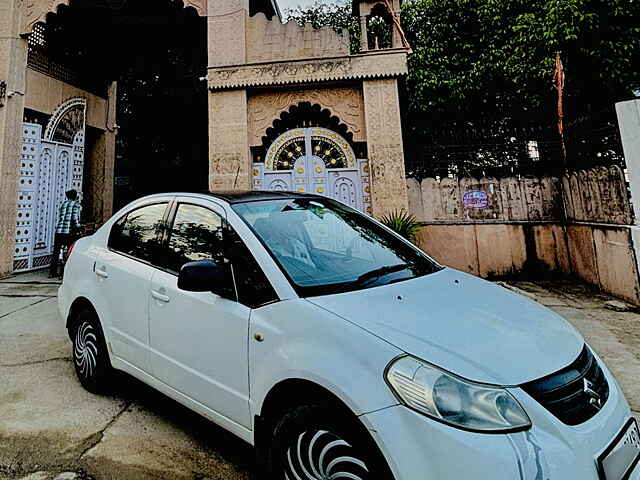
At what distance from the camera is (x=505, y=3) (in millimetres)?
10961

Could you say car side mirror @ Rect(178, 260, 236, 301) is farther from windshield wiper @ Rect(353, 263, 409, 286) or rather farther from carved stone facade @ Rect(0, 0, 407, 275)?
carved stone facade @ Rect(0, 0, 407, 275)

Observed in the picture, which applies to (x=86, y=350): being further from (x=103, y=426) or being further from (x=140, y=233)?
(x=140, y=233)

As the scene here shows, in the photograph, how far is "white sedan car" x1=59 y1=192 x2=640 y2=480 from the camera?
1280mm

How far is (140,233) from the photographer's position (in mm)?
2887

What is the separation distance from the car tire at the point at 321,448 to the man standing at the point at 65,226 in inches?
342

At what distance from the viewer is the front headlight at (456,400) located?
127cm

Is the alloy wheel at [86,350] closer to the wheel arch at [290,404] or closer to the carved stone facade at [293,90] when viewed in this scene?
the wheel arch at [290,404]

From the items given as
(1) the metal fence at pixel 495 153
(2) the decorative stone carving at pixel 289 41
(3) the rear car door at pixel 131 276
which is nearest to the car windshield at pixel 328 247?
(3) the rear car door at pixel 131 276

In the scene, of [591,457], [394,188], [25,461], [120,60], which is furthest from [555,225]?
[120,60]

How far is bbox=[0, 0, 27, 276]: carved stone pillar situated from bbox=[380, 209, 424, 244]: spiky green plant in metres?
8.10

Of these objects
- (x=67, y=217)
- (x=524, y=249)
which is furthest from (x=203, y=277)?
(x=67, y=217)

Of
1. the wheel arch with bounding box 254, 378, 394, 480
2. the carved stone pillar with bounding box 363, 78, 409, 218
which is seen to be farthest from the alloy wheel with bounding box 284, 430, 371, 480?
the carved stone pillar with bounding box 363, 78, 409, 218

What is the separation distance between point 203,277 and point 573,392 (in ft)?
5.55

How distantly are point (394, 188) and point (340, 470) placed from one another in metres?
6.54
